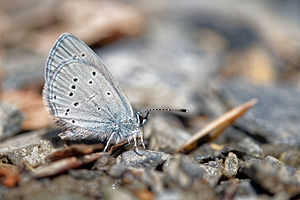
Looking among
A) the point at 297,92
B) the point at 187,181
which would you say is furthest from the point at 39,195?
the point at 297,92

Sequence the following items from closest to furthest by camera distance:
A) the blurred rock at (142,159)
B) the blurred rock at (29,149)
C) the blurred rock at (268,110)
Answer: the blurred rock at (142,159) → the blurred rock at (29,149) → the blurred rock at (268,110)

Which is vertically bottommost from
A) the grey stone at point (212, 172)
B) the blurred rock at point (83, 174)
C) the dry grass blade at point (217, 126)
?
the dry grass blade at point (217, 126)

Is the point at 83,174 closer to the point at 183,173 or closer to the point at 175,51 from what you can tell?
the point at 183,173

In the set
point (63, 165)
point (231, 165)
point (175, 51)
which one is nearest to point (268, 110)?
point (231, 165)

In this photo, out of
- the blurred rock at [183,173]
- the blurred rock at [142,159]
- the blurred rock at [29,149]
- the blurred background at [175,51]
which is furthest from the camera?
the blurred background at [175,51]

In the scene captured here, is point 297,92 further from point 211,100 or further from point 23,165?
point 23,165

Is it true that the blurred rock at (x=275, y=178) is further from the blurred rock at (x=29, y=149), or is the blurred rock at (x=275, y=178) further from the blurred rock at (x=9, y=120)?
the blurred rock at (x=9, y=120)

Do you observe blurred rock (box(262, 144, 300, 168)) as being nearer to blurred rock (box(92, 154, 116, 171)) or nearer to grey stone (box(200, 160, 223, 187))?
grey stone (box(200, 160, 223, 187))

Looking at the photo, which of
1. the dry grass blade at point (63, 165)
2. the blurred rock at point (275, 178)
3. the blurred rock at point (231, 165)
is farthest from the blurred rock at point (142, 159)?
the blurred rock at point (275, 178)
